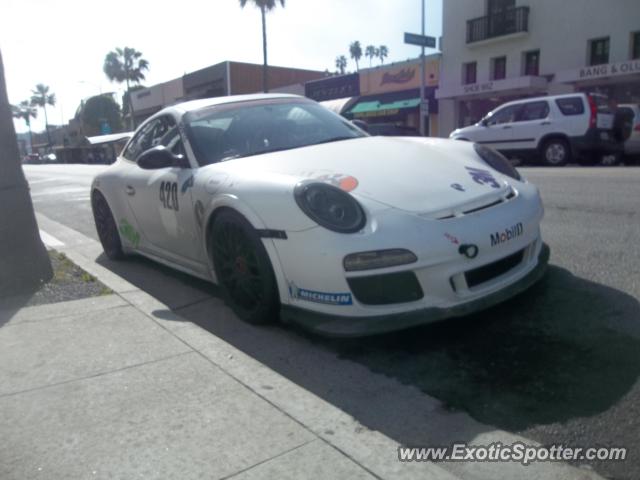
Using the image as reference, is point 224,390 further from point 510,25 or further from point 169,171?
point 510,25

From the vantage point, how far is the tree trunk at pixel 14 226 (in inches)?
183

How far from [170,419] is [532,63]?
24.5 m

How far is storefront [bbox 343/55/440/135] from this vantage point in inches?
1096

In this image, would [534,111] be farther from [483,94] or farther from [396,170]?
[396,170]

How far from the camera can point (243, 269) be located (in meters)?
3.56

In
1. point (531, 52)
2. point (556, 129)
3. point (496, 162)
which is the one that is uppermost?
point (531, 52)

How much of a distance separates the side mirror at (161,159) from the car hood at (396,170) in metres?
0.51

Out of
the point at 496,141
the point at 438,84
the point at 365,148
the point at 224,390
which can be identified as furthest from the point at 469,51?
the point at 224,390

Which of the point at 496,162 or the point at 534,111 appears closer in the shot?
the point at 496,162

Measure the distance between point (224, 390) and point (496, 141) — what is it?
13.8 metres

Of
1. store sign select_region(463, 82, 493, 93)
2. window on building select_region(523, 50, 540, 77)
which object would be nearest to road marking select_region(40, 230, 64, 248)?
store sign select_region(463, 82, 493, 93)

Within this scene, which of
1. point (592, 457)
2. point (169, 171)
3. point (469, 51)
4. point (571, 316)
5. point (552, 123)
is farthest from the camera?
point (469, 51)

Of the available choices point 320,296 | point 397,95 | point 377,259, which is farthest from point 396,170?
point 397,95

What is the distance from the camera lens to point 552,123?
13922 mm
